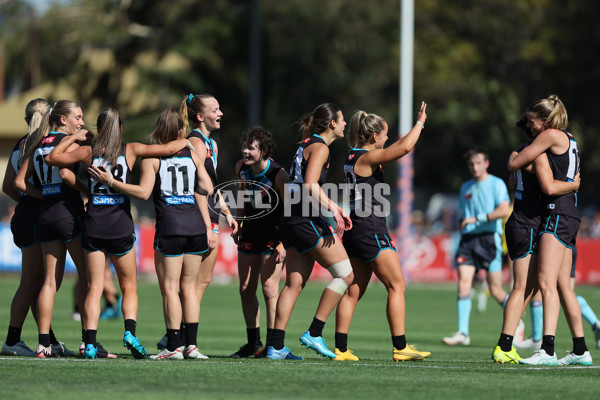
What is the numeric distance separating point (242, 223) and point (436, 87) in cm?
3481

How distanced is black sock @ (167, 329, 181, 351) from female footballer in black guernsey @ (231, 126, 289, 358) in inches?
36.9

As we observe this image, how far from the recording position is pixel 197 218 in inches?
352

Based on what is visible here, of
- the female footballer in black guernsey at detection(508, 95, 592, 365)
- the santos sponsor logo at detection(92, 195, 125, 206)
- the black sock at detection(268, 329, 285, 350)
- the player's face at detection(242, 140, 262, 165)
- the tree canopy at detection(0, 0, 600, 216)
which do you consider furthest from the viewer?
the tree canopy at detection(0, 0, 600, 216)

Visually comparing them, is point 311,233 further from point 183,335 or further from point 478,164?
point 478,164

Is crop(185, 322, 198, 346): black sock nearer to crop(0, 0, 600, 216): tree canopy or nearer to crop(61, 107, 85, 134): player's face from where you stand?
crop(61, 107, 85, 134): player's face

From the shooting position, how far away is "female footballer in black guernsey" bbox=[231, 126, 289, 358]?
9.23 meters

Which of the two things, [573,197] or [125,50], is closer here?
[573,197]

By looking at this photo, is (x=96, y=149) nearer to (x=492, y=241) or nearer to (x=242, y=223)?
(x=242, y=223)

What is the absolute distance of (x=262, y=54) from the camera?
142 feet

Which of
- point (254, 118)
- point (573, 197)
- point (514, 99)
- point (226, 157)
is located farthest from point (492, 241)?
point (226, 157)

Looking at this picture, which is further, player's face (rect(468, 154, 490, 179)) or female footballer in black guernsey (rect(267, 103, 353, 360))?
player's face (rect(468, 154, 490, 179))

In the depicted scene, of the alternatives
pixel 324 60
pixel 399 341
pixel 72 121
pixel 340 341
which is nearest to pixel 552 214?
pixel 399 341

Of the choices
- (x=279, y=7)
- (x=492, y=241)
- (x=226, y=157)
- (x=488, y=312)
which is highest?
(x=279, y=7)

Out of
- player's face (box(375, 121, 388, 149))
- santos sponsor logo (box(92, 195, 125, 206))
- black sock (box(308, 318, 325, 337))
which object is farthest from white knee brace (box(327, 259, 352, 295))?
santos sponsor logo (box(92, 195, 125, 206))
